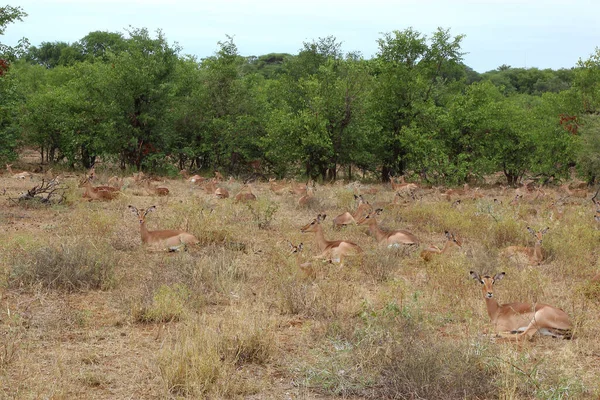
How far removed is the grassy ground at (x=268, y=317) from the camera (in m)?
4.71

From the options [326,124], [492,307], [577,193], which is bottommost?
[577,193]

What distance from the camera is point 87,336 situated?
18.6 ft

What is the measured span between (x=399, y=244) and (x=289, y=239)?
206 cm

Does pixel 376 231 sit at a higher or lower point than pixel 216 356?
lower

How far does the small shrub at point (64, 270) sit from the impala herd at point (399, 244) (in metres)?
1.99

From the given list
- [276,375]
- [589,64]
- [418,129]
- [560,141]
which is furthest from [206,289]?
[589,64]

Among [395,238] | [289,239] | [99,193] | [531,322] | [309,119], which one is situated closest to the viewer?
[531,322]

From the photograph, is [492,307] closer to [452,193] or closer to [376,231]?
[376,231]

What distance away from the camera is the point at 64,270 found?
285 inches

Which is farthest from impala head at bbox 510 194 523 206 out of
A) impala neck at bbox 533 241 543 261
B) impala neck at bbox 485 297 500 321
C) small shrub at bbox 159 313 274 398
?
small shrub at bbox 159 313 274 398

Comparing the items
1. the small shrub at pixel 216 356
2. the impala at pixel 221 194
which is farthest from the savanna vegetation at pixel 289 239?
the impala at pixel 221 194

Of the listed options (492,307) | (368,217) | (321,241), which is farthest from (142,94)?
(492,307)

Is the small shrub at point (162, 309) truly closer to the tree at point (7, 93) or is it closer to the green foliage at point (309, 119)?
the tree at point (7, 93)

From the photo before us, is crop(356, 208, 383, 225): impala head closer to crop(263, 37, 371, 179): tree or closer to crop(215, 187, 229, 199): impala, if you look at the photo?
crop(215, 187, 229, 199): impala
